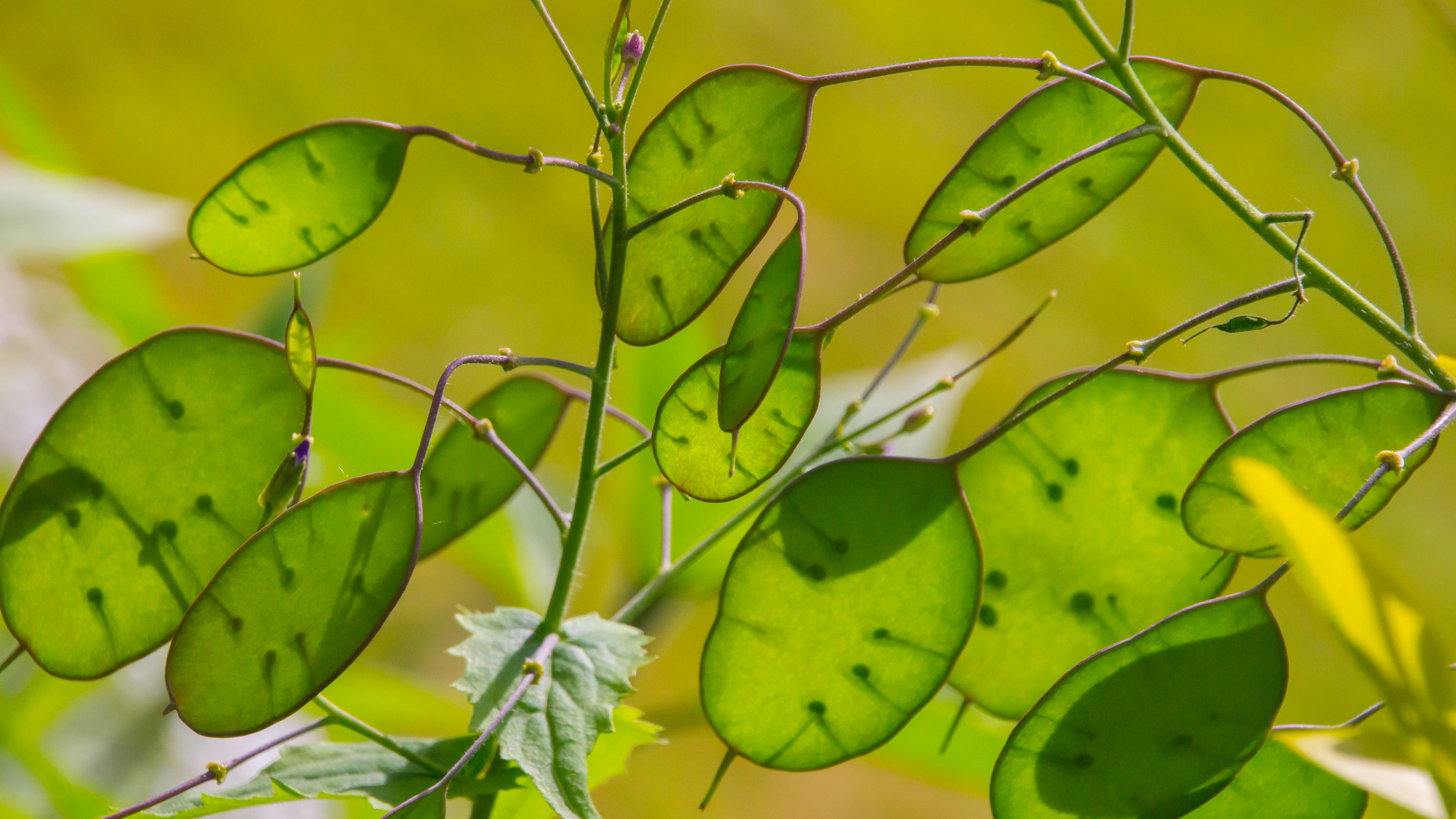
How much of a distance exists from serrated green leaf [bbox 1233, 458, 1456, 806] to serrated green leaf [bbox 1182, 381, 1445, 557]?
6 cm

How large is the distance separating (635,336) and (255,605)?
3.5 inches

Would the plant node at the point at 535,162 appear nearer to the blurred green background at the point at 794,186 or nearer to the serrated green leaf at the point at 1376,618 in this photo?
the serrated green leaf at the point at 1376,618

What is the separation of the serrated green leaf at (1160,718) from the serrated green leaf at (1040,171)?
3.4 inches

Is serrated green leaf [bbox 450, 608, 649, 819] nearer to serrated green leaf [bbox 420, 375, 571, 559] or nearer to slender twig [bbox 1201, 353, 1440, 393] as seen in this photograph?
serrated green leaf [bbox 420, 375, 571, 559]

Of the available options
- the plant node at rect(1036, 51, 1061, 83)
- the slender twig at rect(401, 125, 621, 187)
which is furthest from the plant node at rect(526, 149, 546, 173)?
the plant node at rect(1036, 51, 1061, 83)

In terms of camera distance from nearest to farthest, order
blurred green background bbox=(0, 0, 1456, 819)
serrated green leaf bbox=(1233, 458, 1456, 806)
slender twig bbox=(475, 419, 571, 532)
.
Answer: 1. serrated green leaf bbox=(1233, 458, 1456, 806)
2. slender twig bbox=(475, 419, 571, 532)
3. blurred green background bbox=(0, 0, 1456, 819)

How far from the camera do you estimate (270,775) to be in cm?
23

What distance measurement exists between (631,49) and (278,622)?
0.45 ft

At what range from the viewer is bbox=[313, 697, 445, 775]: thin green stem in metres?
0.23

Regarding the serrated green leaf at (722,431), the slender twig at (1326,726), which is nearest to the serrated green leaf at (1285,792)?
the slender twig at (1326,726)

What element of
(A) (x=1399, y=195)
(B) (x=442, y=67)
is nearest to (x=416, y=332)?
(B) (x=442, y=67)

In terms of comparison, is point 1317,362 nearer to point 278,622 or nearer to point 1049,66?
point 1049,66

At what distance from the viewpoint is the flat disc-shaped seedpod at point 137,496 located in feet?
0.66

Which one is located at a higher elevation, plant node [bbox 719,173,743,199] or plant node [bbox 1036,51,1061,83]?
plant node [bbox 1036,51,1061,83]
